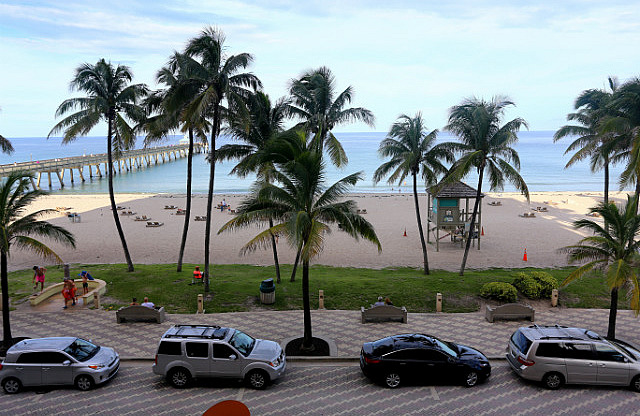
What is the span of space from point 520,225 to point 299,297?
27372mm

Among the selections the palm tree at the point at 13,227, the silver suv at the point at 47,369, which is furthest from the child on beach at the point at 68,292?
the silver suv at the point at 47,369

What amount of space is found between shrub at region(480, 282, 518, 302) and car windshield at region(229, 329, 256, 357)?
33.9 feet

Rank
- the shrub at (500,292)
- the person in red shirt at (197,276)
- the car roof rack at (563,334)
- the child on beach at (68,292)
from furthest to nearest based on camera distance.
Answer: the person in red shirt at (197,276) → the shrub at (500,292) → the child on beach at (68,292) → the car roof rack at (563,334)

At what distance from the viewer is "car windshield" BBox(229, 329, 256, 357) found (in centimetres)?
1158

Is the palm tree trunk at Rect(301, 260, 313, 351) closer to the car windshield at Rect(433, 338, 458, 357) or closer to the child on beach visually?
the car windshield at Rect(433, 338, 458, 357)

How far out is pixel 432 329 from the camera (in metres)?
15.4

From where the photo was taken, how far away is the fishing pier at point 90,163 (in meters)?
70.2

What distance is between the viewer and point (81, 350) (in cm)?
1168

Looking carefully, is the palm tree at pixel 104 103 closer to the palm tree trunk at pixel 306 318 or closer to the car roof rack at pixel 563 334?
the palm tree trunk at pixel 306 318

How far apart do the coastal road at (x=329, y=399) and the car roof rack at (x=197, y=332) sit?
3.90 ft

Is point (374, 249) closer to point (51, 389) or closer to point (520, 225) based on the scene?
point (520, 225)

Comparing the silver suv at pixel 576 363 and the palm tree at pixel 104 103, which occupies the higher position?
the palm tree at pixel 104 103

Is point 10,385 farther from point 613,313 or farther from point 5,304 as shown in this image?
point 613,313

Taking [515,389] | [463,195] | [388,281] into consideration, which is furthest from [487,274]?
[515,389]
